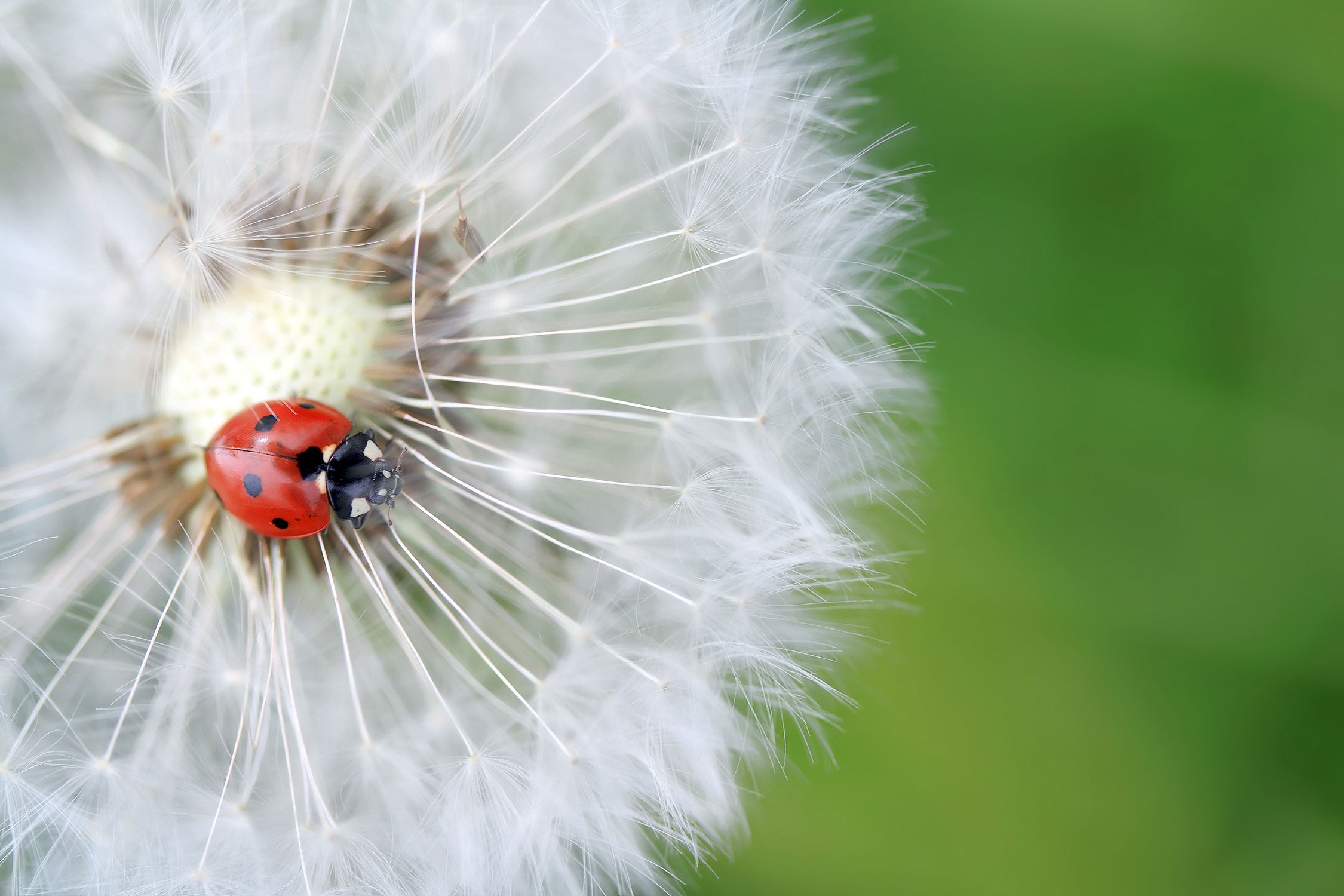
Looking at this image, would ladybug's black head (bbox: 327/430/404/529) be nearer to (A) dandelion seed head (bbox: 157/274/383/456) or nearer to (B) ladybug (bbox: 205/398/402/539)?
(B) ladybug (bbox: 205/398/402/539)

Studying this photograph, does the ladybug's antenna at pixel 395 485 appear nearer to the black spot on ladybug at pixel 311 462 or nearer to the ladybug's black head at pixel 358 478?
the ladybug's black head at pixel 358 478

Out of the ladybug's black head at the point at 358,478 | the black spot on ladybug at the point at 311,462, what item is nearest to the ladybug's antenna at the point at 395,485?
the ladybug's black head at the point at 358,478

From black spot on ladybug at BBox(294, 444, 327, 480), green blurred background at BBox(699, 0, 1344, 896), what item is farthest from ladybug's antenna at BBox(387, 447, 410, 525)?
green blurred background at BBox(699, 0, 1344, 896)

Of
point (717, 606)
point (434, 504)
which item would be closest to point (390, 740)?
point (434, 504)

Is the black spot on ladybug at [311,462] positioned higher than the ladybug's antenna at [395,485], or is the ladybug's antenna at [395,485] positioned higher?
the black spot on ladybug at [311,462]

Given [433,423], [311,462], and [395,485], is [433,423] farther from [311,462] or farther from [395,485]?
[311,462]

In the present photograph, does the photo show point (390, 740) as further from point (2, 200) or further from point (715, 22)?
point (715, 22)
